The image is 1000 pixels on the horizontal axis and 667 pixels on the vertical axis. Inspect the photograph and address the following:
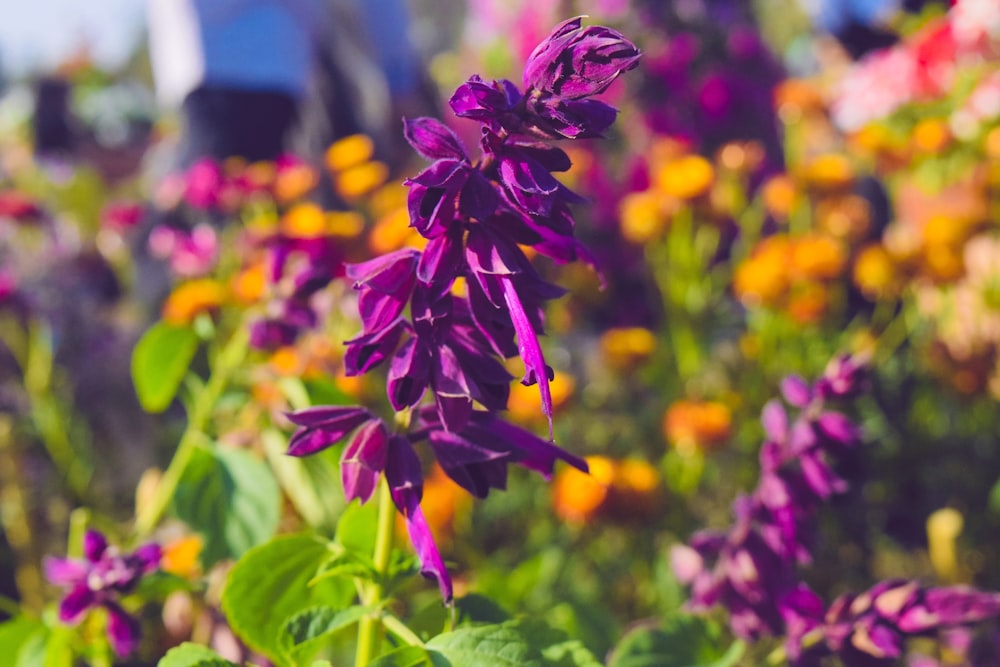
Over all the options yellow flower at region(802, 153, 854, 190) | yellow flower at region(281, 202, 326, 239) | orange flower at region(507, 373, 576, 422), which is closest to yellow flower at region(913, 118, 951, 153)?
yellow flower at region(802, 153, 854, 190)

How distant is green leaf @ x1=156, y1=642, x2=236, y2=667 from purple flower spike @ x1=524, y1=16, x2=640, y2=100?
297 mm

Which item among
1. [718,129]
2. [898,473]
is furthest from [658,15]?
[898,473]

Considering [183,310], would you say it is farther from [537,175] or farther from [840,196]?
[840,196]

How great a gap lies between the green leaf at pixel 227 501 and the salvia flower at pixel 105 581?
2.3 inches

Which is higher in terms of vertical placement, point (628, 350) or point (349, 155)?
point (349, 155)

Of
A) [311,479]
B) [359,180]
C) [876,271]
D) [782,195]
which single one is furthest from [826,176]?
[311,479]

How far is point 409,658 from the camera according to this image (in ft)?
1.29

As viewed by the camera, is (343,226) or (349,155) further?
(349,155)

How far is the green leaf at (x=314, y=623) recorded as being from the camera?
41 cm

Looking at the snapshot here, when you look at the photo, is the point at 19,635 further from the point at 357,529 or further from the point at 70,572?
the point at 357,529

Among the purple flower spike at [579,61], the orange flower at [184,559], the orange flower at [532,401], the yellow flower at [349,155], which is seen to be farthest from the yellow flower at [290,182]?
the purple flower spike at [579,61]

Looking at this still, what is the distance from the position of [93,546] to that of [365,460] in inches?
9.9

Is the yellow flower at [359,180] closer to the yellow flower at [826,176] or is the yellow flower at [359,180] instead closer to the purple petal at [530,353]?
the yellow flower at [826,176]

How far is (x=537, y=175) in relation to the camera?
1.18 ft
